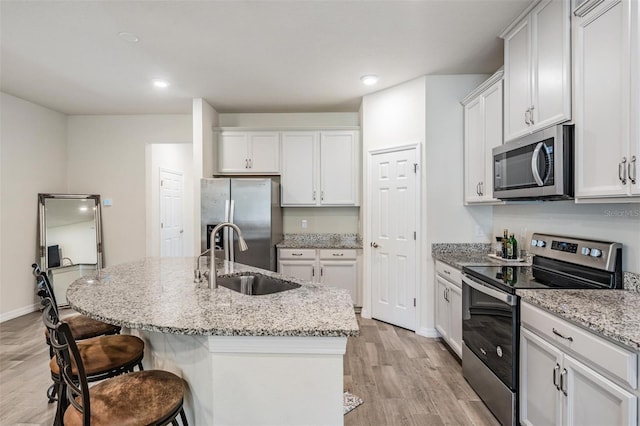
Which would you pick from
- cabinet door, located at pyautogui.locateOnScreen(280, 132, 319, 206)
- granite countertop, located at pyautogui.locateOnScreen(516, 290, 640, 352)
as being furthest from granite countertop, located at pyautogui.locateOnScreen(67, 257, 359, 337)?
cabinet door, located at pyautogui.locateOnScreen(280, 132, 319, 206)

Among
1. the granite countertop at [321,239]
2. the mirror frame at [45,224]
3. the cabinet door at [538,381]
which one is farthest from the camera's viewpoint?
the granite countertop at [321,239]

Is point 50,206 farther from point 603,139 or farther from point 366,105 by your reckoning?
point 603,139

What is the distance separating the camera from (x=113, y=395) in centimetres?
130

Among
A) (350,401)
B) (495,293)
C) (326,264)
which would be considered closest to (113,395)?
(350,401)

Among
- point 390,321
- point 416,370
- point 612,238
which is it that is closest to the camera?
point 612,238

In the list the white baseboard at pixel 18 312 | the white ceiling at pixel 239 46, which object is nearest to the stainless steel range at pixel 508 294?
the white ceiling at pixel 239 46

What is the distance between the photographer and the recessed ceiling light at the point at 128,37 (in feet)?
8.49

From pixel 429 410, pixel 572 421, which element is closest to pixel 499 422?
pixel 429 410

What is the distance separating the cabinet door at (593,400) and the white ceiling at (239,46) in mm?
2244

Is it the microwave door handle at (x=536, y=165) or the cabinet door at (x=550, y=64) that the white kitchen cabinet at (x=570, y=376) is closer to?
the microwave door handle at (x=536, y=165)

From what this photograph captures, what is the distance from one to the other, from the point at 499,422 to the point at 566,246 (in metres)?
1.20

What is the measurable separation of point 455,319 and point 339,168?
238 centimetres

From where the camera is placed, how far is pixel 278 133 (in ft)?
14.8

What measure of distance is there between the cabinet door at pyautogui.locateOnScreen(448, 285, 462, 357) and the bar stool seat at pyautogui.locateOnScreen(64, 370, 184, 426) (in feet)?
7.24
